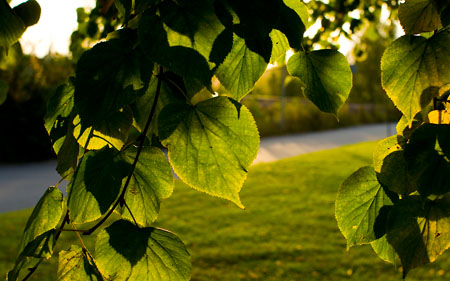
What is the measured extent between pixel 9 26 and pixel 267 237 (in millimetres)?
4508

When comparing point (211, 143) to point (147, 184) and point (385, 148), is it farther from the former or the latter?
point (385, 148)

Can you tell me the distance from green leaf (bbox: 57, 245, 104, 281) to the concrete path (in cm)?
612

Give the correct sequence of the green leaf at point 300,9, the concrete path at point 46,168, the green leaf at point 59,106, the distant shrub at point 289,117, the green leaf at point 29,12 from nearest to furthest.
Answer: the green leaf at point 300,9 < the green leaf at point 59,106 < the green leaf at point 29,12 < the concrete path at point 46,168 < the distant shrub at point 289,117

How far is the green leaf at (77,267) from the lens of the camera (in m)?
0.65

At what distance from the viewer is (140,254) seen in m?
0.59

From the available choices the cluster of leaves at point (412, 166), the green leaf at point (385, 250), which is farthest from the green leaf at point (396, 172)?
the green leaf at point (385, 250)

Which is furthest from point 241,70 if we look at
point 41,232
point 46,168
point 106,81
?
point 46,168

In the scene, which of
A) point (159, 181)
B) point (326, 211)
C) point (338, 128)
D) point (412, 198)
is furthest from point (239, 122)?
point (338, 128)

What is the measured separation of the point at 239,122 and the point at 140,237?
8.2 inches

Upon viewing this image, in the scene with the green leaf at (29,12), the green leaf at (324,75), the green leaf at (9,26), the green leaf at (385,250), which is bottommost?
the green leaf at (385,250)

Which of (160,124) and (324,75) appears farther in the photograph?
(324,75)

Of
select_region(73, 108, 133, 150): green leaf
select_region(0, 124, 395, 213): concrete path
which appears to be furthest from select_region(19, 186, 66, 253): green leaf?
select_region(0, 124, 395, 213): concrete path

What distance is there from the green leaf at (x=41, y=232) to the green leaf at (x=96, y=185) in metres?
0.06

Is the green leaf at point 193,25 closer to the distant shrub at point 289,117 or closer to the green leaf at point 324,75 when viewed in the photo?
the green leaf at point 324,75
